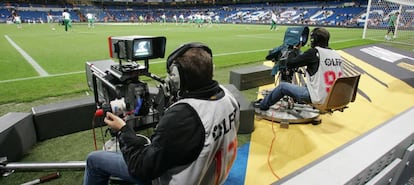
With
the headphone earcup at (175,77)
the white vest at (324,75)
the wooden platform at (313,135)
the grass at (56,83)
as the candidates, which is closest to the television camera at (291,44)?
the white vest at (324,75)

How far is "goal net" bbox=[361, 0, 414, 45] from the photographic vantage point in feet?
42.9

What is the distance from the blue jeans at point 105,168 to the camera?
155 cm

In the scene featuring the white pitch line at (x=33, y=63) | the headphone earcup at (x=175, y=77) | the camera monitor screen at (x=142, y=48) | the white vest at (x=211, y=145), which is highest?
the camera monitor screen at (x=142, y=48)

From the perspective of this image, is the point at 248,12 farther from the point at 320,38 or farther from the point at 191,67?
the point at 191,67

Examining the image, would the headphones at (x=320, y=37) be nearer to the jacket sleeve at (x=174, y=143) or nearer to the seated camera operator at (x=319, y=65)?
the seated camera operator at (x=319, y=65)

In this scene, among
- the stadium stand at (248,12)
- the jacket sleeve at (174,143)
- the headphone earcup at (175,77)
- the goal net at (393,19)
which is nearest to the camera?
the jacket sleeve at (174,143)

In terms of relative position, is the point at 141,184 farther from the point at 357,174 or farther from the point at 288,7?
the point at 288,7

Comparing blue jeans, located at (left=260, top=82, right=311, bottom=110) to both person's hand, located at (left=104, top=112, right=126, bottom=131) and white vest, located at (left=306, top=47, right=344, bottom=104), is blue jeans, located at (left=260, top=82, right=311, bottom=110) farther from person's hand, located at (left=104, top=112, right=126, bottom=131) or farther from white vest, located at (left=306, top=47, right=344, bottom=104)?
person's hand, located at (left=104, top=112, right=126, bottom=131)

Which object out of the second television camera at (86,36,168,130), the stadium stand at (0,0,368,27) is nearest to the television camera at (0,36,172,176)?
the second television camera at (86,36,168,130)

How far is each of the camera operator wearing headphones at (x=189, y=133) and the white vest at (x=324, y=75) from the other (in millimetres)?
1920

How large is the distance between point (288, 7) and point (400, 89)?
119ft

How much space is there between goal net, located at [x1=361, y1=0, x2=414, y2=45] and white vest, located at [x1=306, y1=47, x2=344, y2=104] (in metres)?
11.7

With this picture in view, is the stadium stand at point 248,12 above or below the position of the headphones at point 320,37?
above

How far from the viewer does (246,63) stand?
24.8 feet
